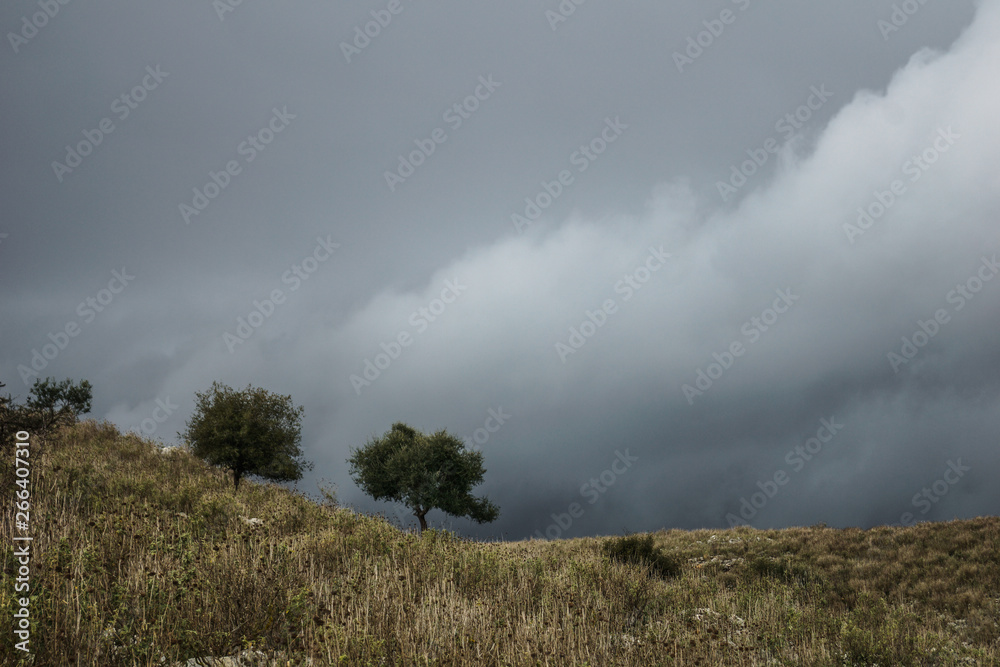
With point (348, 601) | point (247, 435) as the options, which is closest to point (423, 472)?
point (247, 435)

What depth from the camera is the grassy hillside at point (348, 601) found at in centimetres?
620

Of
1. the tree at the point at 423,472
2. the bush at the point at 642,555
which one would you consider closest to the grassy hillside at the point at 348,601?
the bush at the point at 642,555

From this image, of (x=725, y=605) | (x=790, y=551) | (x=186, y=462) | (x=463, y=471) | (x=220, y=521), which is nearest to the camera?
(x=725, y=605)

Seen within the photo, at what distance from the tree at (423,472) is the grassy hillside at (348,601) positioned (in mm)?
23475

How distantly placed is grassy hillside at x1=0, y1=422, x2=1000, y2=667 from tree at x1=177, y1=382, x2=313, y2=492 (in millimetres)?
7155

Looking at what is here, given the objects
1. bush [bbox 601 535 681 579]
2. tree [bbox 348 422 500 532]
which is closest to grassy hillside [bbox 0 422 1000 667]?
bush [bbox 601 535 681 579]

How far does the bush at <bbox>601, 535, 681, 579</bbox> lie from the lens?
17.8 m

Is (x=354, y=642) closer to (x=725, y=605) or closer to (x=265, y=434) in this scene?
(x=725, y=605)

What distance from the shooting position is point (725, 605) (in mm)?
10828

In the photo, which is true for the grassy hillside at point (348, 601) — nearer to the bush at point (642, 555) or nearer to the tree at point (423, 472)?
the bush at point (642, 555)

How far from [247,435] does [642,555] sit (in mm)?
17058

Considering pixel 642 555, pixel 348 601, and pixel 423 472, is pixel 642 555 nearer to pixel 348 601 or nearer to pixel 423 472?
pixel 348 601

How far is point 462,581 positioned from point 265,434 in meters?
17.7

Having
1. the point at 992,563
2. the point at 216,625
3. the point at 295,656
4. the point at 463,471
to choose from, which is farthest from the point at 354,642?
the point at 463,471
